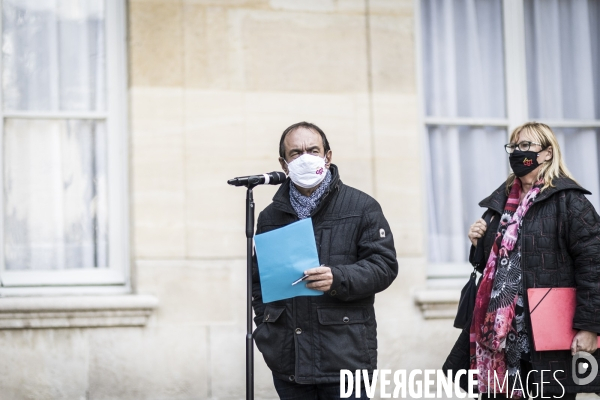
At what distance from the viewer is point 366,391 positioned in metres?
3.51

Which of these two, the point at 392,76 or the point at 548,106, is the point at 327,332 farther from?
the point at 548,106

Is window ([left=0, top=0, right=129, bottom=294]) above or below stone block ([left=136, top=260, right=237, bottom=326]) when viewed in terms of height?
above

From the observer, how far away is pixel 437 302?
19.3 feet

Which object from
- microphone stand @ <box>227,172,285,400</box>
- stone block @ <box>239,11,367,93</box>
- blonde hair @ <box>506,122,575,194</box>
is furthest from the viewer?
stone block @ <box>239,11,367,93</box>

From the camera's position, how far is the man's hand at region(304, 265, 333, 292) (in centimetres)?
338

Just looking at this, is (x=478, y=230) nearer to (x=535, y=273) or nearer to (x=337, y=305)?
(x=535, y=273)

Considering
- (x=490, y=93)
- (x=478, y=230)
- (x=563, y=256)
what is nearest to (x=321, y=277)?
(x=478, y=230)

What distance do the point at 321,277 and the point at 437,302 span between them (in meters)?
2.69

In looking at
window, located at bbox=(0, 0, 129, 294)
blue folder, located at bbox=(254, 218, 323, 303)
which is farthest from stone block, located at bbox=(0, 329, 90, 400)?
blue folder, located at bbox=(254, 218, 323, 303)

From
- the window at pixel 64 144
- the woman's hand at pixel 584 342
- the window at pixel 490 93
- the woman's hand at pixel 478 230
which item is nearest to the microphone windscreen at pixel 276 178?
the woman's hand at pixel 478 230

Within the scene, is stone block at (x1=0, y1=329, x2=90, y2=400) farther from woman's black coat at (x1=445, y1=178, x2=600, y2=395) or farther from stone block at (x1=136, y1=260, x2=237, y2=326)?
woman's black coat at (x1=445, y1=178, x2=600, y2=395)

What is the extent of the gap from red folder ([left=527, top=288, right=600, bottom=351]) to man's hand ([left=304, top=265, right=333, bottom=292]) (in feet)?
A: 3.22

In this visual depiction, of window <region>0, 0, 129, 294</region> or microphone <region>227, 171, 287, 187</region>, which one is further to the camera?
window <region>0, 0, 129, 294</region>

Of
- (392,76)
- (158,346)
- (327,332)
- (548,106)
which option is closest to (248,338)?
(327,332)
